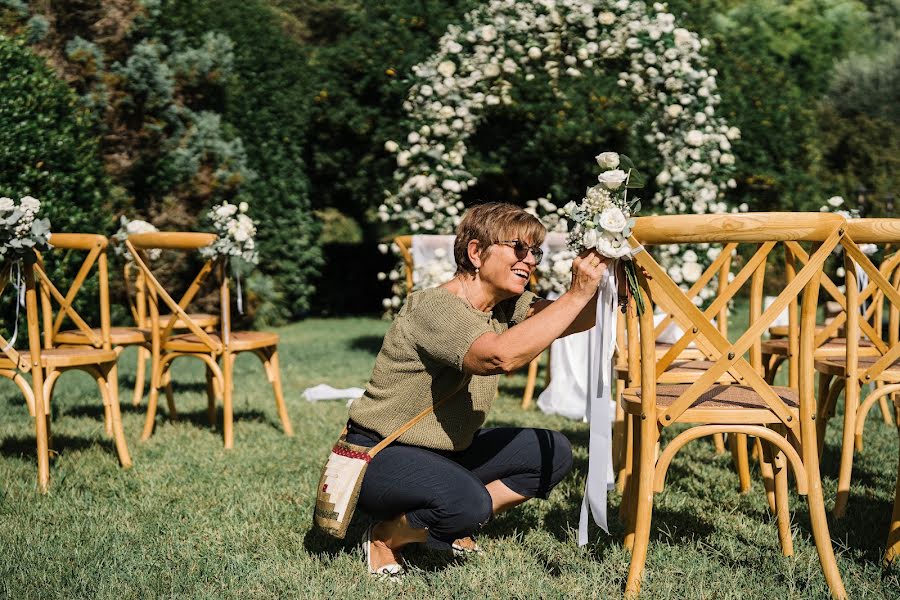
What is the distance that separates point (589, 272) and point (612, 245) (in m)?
0.11

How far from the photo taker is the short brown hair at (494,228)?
2.91 metres

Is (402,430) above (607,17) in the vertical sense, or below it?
below

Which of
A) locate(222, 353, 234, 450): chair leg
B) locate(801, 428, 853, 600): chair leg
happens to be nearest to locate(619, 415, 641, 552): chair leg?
locate(801, 428, 853, 600): chair leg

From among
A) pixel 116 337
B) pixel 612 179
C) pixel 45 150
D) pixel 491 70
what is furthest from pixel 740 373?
pixel 45 150

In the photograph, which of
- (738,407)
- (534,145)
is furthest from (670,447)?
(534,145)

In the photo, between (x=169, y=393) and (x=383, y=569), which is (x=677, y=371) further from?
(x=169, y=393)

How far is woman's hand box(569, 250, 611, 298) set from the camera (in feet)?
8.46

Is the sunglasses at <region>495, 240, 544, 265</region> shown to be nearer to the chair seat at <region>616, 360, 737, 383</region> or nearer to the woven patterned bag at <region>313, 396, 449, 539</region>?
the woven patterned bag at <region>313, 396, 449, 539</region>

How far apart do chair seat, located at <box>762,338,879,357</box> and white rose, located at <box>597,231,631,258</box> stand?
6.59 feet

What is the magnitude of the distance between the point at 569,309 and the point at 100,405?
476 cm

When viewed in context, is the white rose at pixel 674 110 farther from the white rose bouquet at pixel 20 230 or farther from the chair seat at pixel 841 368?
the white rose bouquet at pixel 20 230

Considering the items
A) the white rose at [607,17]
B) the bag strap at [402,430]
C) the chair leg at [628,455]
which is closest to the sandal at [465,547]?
the bag strap at [402,430]

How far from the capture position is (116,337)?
17.3 ft

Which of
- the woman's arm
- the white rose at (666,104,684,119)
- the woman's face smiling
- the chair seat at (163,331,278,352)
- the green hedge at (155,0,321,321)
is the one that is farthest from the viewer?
the green hedge at (155,0,321,321)
